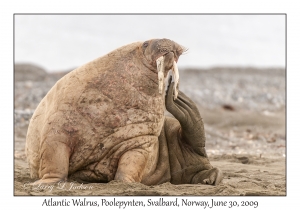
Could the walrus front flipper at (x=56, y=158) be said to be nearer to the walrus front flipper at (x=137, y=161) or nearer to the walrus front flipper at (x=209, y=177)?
the walrus front flipper at (x=137, y=161)

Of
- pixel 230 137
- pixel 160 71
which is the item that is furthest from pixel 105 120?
pixel 230 137

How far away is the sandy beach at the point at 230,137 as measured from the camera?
6.78 m

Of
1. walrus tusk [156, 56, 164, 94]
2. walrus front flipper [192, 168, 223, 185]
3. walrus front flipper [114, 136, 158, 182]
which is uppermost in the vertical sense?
walrus tusk [156, 56, 164, 94]

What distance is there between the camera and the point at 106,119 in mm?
6961

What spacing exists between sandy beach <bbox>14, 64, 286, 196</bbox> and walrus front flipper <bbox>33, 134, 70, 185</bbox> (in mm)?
173

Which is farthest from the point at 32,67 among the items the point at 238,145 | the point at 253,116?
the point at 238,145

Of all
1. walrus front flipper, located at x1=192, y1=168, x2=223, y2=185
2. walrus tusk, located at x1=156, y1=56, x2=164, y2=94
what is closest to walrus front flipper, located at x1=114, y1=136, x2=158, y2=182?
walrus tusk, located at x1=156, y1=56, x2=164, y2=94

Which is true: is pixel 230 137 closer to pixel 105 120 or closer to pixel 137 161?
pixel 137 161

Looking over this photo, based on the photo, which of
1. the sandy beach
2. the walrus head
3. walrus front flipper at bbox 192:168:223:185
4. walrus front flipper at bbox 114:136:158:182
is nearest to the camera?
the sandy beach

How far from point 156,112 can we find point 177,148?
92 cm

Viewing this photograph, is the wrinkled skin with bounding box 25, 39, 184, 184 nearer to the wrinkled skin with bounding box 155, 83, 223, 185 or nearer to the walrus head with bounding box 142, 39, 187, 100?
the walrus head with bounding box 142, 39, 187, 100

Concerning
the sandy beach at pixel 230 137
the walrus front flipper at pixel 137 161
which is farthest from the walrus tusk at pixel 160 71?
the sandy beach at pixel 230 137

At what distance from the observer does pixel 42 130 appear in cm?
699

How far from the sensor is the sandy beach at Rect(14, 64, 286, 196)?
6.78 meters
